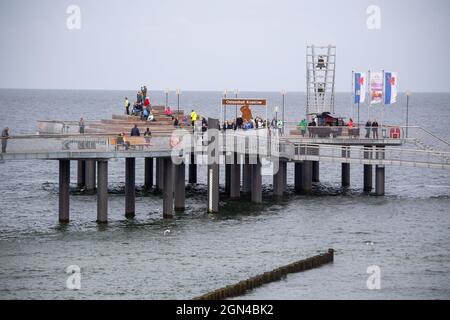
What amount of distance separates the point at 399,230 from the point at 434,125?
112833 millimetres

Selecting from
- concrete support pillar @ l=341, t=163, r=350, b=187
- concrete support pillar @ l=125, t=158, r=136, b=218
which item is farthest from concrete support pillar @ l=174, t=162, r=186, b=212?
concrete support pillar @ l=341, t=163, r=350, b=187

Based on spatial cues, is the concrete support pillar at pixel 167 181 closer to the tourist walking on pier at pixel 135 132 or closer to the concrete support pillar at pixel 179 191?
the concrete support pillar at pixel 179 191

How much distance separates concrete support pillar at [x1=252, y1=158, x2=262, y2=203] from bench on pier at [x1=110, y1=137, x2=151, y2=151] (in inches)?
354

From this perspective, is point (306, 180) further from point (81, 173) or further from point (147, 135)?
point (147, 135)

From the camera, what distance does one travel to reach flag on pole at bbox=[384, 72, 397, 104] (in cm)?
8544

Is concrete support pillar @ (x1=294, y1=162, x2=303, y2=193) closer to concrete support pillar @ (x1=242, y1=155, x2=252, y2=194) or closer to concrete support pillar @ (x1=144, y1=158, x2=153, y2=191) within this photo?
concrete support pillar @ (x1=242, y1=155, x2=252, y2=194)

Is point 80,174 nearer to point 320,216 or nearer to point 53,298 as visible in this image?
point 320,216

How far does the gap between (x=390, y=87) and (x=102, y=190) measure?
2988cm

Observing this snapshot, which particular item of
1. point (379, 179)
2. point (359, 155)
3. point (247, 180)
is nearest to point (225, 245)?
point (247, 180)

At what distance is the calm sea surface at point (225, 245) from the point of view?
167 ft

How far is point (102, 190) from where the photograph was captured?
6203 cm

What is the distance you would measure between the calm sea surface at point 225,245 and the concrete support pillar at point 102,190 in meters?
0.73

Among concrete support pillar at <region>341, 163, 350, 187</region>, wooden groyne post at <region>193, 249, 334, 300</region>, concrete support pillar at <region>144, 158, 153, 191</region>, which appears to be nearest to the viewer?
wooden groyne post at <region>193, 249, 334, 300</region>
